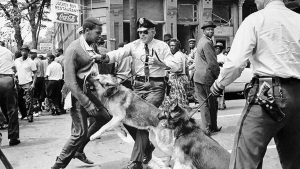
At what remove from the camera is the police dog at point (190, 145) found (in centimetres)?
421

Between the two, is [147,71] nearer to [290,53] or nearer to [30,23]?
[290,53]

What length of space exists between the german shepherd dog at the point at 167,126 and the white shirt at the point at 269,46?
1325 mm

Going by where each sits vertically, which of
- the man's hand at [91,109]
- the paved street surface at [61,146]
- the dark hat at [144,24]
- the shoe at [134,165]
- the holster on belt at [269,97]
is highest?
the dark hat at [144,24]

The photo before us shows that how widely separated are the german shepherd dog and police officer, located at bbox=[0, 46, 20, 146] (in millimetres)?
3271

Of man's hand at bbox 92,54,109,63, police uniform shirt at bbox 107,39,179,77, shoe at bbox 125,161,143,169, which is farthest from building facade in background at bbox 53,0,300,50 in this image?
shoe at bbox 125,161,143,169

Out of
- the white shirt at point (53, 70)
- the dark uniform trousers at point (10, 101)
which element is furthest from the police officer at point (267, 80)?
the white shirt at point (53, 70)

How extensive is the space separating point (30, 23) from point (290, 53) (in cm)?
2505

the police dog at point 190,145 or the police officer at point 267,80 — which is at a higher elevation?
the police officer at point 267,80

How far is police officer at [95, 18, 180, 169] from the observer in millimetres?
5832

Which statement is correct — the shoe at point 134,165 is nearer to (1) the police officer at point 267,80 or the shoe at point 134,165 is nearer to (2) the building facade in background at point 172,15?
(1) the police officer at point 267,80

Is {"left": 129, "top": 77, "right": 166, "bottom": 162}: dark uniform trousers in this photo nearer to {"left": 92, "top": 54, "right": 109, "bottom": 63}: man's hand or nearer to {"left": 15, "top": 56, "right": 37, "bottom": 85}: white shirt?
{"left": 92, "top": 54, "right": 109, "bottom": 63}: man's hand

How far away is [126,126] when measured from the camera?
589cm

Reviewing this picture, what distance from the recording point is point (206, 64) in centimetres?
809

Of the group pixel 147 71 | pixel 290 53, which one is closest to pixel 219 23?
pixel 147 71
